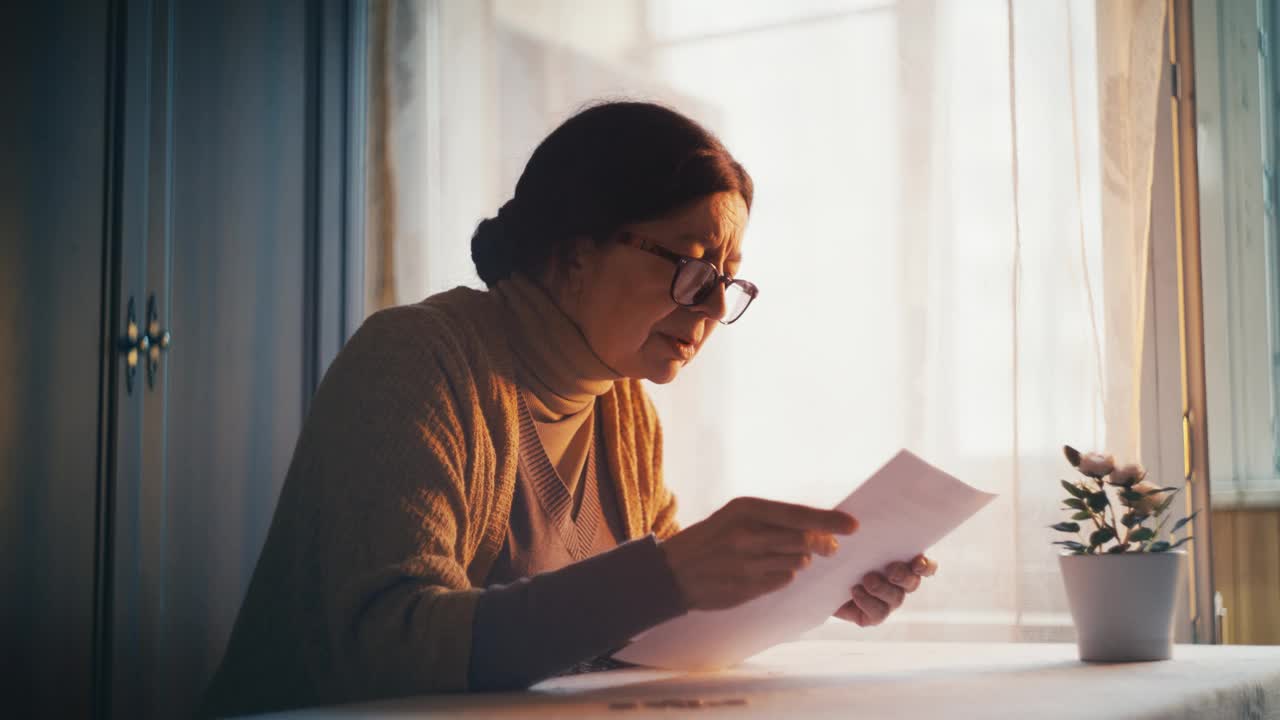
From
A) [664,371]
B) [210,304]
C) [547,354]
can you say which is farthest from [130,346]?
[664,371]

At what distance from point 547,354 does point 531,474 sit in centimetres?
15

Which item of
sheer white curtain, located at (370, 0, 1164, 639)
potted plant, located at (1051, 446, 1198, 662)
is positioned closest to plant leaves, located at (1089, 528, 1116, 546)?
potted plant, located at (1051, 446, 1198, 662)

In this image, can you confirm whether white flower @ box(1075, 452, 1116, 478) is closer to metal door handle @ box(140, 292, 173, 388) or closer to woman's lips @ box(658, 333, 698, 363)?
woman's lips @ box(658, 333, 698, 363)

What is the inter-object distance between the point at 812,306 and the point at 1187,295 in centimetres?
64

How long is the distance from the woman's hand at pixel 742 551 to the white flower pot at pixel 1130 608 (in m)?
0.43

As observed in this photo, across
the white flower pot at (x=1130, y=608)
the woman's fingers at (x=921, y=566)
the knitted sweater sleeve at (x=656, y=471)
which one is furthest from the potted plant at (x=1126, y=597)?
the knitted sweater sleeve at (x=656, y=471)

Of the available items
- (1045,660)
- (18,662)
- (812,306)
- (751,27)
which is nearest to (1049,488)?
(812,306)

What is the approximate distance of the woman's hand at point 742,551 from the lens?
939 millimetres

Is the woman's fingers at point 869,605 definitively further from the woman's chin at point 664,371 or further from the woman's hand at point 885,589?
the woman's chin at point 664,371

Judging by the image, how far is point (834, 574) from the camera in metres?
1.10

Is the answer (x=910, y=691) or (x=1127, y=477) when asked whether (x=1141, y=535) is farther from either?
(x=910, y=691)

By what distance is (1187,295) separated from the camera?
1.95 m

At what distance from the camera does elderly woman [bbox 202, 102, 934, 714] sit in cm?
95

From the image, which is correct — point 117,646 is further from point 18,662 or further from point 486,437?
point 486,437
